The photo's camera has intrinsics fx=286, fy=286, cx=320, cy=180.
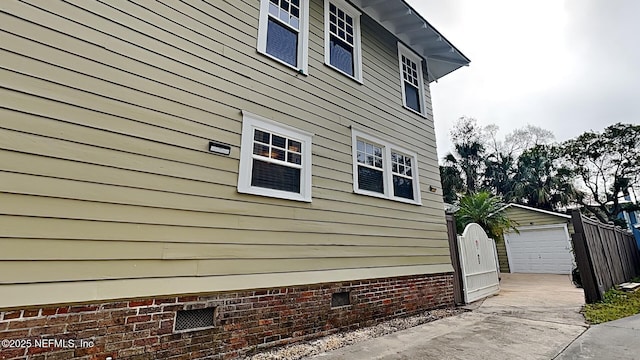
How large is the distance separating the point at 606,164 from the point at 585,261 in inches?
785

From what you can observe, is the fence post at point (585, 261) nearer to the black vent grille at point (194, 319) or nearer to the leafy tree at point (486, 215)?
the leafy tree at point (486, 215)

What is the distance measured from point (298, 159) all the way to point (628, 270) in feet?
37.2

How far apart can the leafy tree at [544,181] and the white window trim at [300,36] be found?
21.2m

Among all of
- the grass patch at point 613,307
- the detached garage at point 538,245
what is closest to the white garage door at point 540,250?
the detached garage at point 538,245

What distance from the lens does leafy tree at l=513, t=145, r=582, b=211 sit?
64.0 ft

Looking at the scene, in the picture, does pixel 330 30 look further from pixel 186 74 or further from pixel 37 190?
pixel 37 190

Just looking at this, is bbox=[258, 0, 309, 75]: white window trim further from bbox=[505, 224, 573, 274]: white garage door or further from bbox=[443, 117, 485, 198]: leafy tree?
bbox=[443, 117, 485, 198]: leafy tree

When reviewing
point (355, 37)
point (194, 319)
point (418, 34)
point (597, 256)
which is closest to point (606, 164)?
point (597, 256)

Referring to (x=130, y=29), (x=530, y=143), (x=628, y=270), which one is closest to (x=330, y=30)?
(x=130, y=29)

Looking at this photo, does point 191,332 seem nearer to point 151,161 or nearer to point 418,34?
point 151,161

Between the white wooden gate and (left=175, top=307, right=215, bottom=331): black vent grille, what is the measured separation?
569cm

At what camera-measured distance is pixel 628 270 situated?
8898 millimetres

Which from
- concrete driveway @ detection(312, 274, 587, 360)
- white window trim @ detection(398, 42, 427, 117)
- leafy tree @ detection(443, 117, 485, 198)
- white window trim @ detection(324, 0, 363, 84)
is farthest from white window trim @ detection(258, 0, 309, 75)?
leafy tree @ detection(443, 117, 485, 198)

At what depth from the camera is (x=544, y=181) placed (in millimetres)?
20531
